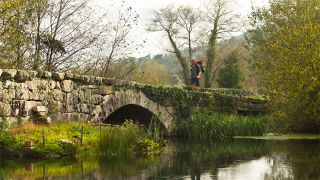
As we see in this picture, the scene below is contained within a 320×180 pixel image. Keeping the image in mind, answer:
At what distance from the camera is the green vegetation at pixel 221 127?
85.4 feet

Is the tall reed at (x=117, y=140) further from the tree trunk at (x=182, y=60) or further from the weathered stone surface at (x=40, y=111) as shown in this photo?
the tree trunk at (x=182, y=60)

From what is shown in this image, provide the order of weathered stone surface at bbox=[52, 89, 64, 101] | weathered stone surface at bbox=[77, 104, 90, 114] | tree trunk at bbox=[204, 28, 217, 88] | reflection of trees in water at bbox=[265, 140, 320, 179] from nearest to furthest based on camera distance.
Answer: reflection of trees in water at bbox=[265, 140, 320, 179], weathered stone surface at bbox=[52, 89, 64, 101], weathered stone surface at bbox=[77, 104, 90, 114], tree trunk at bbox=[204, 28, 217, 88]

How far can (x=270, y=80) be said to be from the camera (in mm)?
24578

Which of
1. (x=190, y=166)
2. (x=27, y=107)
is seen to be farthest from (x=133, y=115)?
(x=190, y=166)

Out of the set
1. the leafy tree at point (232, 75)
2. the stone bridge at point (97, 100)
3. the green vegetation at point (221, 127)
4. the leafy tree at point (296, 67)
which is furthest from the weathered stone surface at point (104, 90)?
the leafy tree at point (232, 75)

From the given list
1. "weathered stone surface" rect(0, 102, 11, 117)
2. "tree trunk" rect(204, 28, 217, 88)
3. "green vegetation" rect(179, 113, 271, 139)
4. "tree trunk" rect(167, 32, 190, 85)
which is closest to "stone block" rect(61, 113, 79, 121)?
"weathered stone surface" rect(0, 102, 11, 117)

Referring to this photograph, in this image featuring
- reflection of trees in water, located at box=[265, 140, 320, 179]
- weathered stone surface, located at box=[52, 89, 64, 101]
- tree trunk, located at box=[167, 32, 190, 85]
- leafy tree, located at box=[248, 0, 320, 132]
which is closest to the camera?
reflection of trees in water, located at box=[265, 140, 320, 179]

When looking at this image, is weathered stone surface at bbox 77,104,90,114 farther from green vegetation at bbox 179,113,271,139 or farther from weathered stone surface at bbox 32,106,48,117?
green vegetation at bbox 179,113,271,139

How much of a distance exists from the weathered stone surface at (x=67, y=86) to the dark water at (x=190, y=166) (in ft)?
11.9

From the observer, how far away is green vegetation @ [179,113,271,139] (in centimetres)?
2603

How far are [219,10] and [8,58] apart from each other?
94.0ft

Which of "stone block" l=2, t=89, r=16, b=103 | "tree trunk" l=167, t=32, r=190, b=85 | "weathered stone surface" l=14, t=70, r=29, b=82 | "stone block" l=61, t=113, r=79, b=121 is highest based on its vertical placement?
"tree trunk" l=167, t=32, r=190, b=85

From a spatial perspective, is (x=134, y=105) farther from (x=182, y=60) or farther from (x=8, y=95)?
(x=182, y=60)

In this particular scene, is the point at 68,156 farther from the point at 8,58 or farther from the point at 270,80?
the point at 270,80
